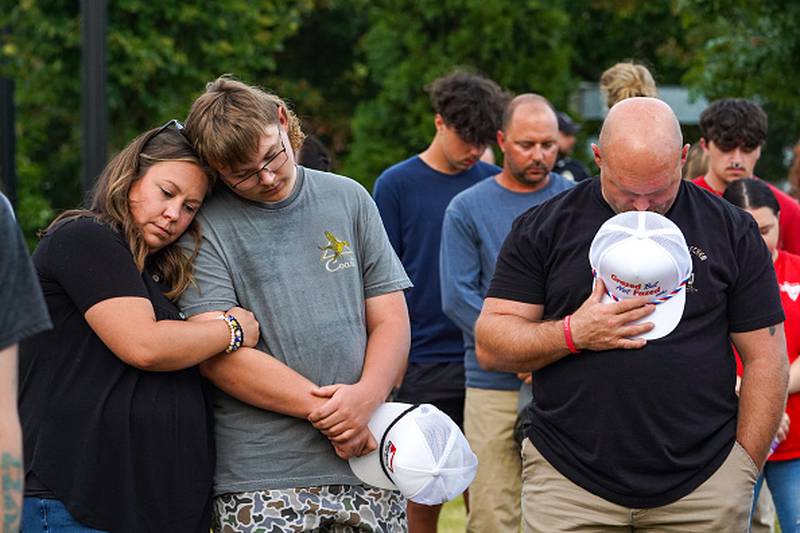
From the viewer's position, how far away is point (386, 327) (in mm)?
4066

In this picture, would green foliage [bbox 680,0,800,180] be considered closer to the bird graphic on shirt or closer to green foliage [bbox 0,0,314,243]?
green foliage [bbox 0,0,314,243]

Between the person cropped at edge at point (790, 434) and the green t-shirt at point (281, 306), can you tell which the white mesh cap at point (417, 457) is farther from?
the person cropped at edge at point (790, 434)

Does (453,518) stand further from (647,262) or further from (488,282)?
(647,262)

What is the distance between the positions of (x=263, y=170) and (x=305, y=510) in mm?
1007

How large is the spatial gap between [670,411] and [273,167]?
140 centimetres

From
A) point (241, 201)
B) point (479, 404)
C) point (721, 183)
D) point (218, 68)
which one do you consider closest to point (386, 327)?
point (241, 201)

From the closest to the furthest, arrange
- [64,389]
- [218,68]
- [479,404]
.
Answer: [64,389] < [479,404] < [218,68]

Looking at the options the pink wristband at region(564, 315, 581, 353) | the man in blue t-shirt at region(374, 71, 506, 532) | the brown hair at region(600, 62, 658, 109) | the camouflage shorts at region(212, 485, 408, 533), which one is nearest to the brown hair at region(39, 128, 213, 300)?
the camouflage shorts at region(212, 485, 408, 533)

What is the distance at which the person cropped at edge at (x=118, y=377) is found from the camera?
11.8ft

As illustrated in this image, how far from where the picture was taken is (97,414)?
3.62 meters

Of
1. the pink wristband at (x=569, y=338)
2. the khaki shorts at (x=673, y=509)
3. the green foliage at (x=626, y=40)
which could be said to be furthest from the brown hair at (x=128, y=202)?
the green foliage at (x=626, y=40)

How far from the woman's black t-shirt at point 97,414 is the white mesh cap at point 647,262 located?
1.29 m

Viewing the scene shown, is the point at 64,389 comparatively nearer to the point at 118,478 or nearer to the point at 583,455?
the point at 118,478

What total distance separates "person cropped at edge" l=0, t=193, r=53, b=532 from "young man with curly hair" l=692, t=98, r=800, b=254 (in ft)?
13.4
